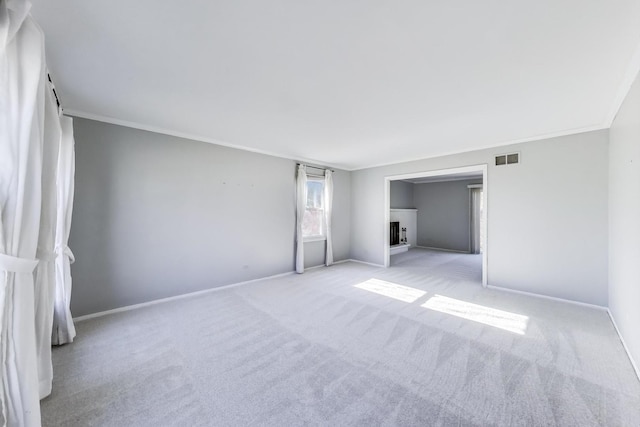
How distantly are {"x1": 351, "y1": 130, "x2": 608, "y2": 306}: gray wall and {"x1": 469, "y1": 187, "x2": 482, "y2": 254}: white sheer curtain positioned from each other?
395 cm

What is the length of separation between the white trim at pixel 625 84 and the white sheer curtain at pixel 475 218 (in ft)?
16.0

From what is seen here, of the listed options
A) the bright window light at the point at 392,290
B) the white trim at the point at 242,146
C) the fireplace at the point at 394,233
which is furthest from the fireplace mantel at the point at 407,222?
the bright window light at the point at 392,290

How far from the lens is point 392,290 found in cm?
400

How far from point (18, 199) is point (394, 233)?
25.5ft

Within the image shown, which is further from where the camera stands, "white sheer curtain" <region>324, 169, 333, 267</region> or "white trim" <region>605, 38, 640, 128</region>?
"white sheer curtain" <region>324, 169, 333, 267</region>

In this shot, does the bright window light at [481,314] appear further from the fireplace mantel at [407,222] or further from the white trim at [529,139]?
the fireplace mantel at [407,222]

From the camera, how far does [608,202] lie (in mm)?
3121

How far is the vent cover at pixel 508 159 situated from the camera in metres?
3.85

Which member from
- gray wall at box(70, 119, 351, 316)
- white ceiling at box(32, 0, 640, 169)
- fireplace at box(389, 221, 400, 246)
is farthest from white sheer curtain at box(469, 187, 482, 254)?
gray wall at box(70, 119, 351, 316)

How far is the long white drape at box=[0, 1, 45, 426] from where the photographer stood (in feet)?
3.70

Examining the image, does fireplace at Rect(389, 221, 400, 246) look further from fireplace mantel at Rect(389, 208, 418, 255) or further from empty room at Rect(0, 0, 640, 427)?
empty room at Rect(0, 0, 640, 427)

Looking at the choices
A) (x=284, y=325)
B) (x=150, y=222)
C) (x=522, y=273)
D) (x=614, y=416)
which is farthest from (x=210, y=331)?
(x=522, y=273)

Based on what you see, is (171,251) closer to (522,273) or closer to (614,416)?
(614,416)

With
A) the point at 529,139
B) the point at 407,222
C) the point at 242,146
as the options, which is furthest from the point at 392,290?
the point at 407,222
